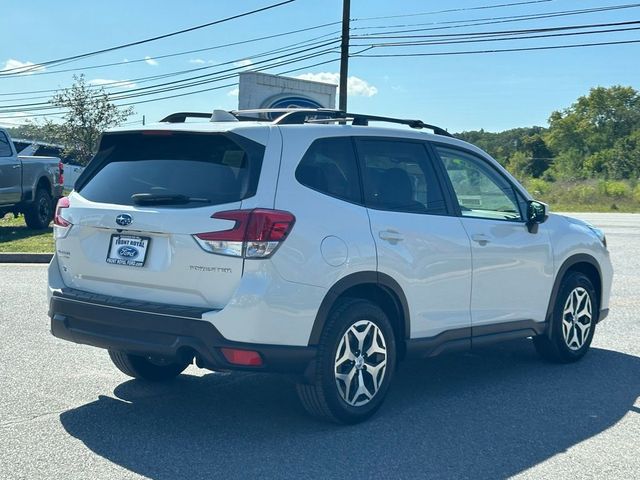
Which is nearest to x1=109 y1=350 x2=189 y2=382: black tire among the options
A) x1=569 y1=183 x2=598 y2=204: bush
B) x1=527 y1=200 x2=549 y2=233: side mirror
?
x1=527 y1=200 x2=549 y2=233: side mirror

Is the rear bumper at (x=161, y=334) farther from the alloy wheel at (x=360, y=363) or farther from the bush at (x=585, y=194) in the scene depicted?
the bush at (x=585, y=194)

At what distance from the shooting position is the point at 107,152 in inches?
217

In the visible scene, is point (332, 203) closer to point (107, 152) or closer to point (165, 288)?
point (165, 288)

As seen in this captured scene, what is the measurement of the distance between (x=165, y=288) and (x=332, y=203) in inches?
43.5

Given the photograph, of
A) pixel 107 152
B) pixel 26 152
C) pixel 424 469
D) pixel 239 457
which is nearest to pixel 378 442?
pixel 424 469

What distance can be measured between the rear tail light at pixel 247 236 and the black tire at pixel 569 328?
125 inches

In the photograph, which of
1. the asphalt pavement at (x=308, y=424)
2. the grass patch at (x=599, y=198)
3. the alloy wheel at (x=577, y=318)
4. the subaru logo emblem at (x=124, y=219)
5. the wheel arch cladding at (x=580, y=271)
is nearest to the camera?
the asphalt pavement at (x=308, y=424)

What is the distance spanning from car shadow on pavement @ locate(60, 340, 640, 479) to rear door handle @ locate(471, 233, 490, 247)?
1088mm

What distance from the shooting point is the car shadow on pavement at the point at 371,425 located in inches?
177

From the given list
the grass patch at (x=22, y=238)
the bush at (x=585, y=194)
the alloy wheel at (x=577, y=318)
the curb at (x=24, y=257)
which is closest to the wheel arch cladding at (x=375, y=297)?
the alloy wheel at (x=577, y=318)

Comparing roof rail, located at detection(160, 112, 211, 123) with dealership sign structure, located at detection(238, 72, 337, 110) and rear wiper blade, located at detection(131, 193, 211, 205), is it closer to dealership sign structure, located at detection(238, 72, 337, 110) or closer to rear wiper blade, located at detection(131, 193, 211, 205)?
rear wiper blade, located at detection(131, 193, 211, 205)

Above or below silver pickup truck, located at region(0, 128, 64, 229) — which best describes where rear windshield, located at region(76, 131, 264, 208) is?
above

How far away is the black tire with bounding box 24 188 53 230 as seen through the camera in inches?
728

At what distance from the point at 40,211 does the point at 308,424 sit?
49.0 feet
